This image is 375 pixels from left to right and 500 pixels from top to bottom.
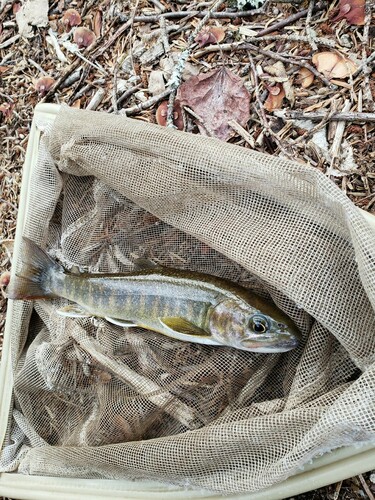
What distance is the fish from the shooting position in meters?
1.69

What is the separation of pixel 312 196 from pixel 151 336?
81 cm

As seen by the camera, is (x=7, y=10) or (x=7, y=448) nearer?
(x=7, y=448)

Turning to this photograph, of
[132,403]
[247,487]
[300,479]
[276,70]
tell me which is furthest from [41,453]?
[276,70]

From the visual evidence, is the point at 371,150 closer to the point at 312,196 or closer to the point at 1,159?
the point at 312,196

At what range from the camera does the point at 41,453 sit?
2.12 meters

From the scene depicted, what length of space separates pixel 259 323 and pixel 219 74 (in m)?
1.10

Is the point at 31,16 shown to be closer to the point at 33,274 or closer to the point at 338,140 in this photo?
the point at 33,274

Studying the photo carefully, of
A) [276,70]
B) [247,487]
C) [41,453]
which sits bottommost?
[41,453]

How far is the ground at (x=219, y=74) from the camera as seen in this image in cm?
207

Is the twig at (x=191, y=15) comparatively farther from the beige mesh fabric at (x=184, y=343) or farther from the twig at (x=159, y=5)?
the beige mesh fabric at (x=184, y=343)

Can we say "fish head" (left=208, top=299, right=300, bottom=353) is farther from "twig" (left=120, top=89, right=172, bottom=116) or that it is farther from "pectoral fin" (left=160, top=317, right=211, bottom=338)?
"twig" (left=120, top=89, right=172, bottom=116)

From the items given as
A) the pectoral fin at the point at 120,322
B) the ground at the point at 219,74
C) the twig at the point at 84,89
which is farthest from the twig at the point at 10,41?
the pectoral fin at the point at 120,322

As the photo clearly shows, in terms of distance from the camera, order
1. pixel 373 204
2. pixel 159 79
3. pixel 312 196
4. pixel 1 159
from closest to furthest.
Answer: pixel 312 196 < pixel 373 204 < pixel 159 79 < pixel 1 159

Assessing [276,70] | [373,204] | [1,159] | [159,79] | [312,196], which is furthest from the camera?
[1,159]
